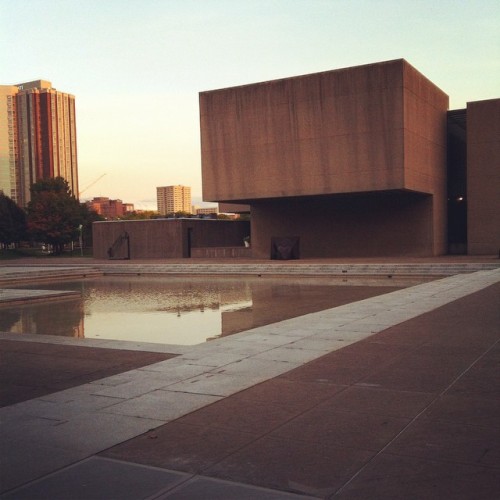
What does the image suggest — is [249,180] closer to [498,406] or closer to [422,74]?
[422,74]

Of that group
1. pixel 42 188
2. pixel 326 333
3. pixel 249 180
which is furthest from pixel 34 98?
pixel 326 333

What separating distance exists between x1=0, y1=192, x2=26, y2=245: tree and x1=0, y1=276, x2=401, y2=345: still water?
5016cm

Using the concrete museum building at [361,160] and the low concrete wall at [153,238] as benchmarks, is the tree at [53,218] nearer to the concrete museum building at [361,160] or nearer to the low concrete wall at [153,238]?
the low concrete wall at [153,238]

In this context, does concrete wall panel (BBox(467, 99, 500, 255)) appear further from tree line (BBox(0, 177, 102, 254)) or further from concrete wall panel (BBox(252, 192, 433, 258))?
tree line (BBox(0, 177, 102, 254))

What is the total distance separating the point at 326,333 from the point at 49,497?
6.07 m

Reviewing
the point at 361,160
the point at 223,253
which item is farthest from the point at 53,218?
the point at 361,160

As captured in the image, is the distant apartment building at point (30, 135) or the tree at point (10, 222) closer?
the tree at point (10, 222)

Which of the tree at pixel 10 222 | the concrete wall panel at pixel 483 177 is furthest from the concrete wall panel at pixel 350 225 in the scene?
the tree at pixel 10 222

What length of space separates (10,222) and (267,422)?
6916 cm

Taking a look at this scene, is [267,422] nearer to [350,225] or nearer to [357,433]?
[357,433]

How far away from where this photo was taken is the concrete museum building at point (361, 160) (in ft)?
103

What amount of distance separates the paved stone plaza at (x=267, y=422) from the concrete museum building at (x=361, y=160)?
81.1 feet

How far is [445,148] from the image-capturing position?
121 ft

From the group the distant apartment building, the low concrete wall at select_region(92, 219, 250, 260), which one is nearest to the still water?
the low concrete wall at select_region(92, 219, 250, 260)
